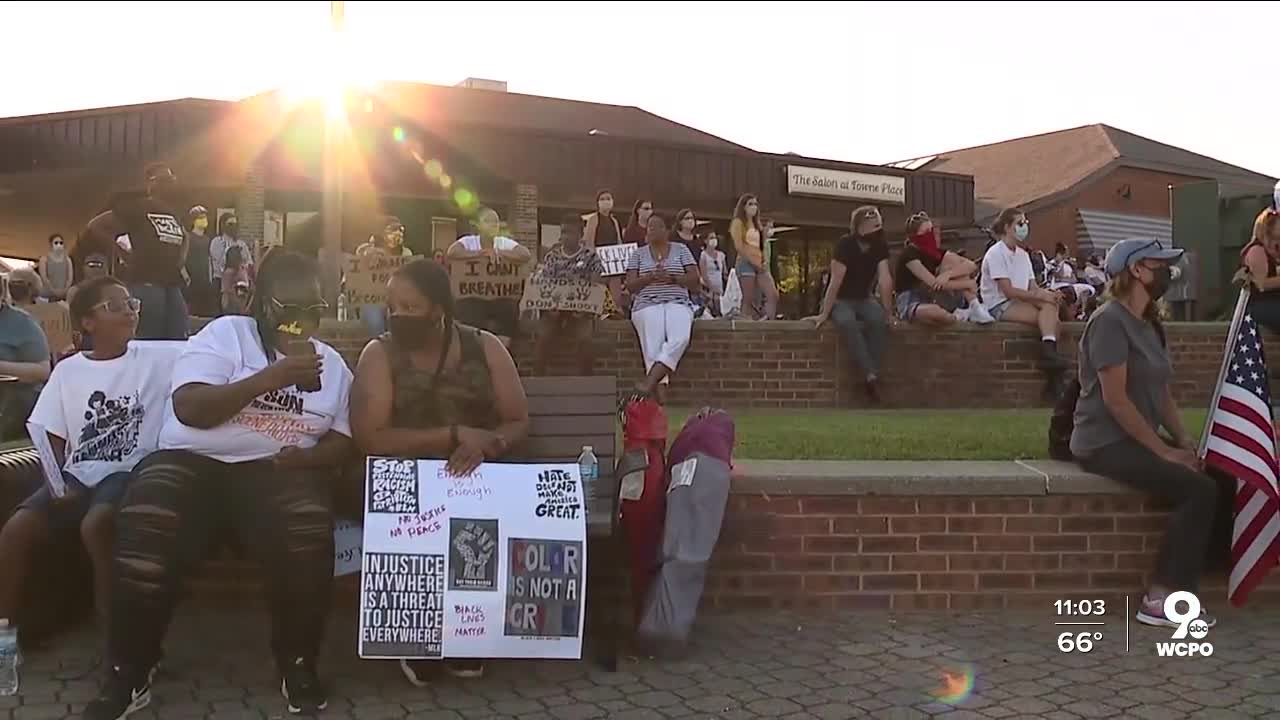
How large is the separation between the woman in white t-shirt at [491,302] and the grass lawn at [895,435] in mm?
1596

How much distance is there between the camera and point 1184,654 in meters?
Result: 4.55

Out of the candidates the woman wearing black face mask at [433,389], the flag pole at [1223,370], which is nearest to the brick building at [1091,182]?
the flag pole at [1223,370]

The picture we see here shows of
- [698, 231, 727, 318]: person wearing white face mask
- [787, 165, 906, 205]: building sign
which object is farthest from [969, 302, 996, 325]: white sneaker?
[787, 165, 906, 205]: building sign

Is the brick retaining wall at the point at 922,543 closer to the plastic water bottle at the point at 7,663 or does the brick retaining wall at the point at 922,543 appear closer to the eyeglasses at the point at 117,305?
the plastic water bottle at the point at 7,663

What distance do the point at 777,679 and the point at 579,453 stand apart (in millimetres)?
1342

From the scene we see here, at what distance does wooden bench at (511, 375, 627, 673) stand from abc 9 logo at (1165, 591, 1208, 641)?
2483 millimetres

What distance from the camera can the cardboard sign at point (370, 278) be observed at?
9164mm

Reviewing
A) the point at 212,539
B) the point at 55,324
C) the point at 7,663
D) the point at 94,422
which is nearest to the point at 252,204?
the point at 55,324

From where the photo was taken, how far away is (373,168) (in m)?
19.0

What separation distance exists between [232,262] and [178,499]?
1009 cm

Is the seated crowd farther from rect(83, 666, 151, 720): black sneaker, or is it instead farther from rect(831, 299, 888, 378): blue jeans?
rect(831, 299, 888, 378): blue jeans

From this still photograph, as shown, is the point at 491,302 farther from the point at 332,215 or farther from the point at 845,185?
the point at 845,185

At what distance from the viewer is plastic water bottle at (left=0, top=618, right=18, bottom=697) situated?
3984 millimetres

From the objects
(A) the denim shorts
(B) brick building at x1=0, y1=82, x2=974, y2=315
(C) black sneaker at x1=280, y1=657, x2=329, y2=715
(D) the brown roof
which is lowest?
(C) black sneaker at x1=280, y1=657, x2=329, y2=715
